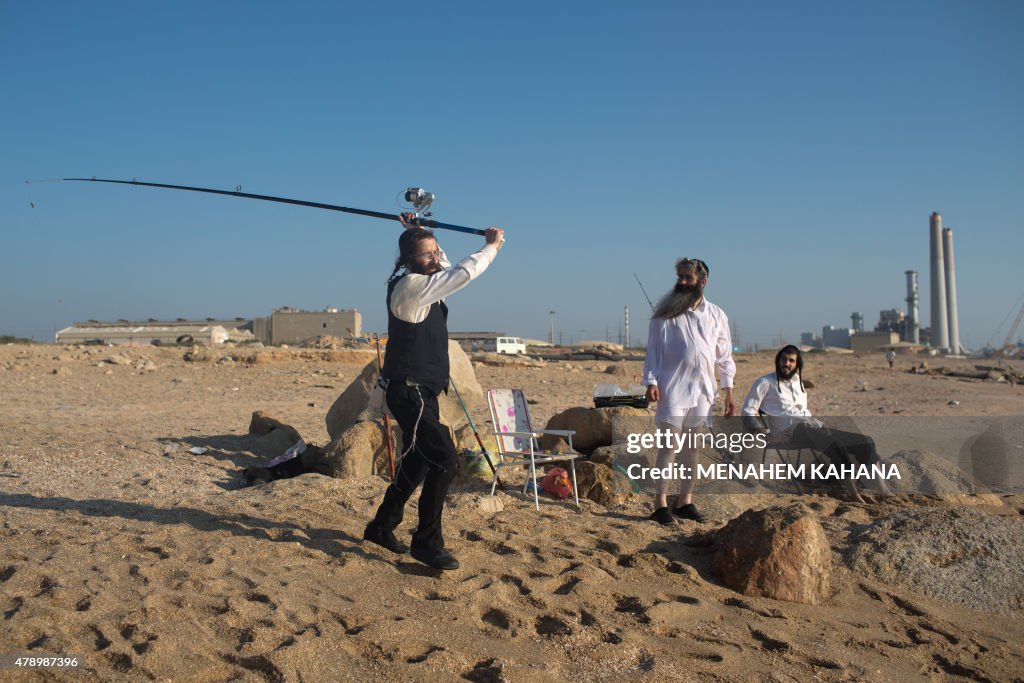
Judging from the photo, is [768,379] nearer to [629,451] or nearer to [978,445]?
[629,451]

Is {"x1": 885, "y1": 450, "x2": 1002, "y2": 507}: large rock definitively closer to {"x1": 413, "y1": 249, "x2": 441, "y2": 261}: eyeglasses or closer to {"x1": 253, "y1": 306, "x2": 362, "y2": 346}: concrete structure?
{"x1": 413, "y1": 249, "x2": 441, "y2": 261}: eyeglasses

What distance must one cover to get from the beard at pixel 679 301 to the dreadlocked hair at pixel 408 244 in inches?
74.5

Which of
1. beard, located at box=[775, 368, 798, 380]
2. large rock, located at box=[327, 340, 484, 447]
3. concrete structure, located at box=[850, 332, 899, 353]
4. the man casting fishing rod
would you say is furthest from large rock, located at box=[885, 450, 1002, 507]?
concrete structure, located at box=[850, 332, 899, 353]

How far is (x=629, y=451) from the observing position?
287 inches

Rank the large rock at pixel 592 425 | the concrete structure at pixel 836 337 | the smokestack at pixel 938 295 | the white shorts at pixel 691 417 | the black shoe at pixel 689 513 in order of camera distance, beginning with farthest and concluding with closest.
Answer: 1. the concrete structure at pixel 836 337
2. the smokestack at pixel 938 295
3. the large rock at pixel 592 425
4. the black shoe at pixel 689 513
5. the white shorts at pixel 691 417

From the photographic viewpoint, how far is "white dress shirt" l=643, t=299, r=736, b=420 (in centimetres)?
557

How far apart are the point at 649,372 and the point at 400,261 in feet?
6.66

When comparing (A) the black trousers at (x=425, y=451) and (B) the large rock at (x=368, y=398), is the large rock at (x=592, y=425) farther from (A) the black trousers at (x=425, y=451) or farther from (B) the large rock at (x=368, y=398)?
(A) the black trousers at (x=425, y=451)

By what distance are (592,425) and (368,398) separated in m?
2.34

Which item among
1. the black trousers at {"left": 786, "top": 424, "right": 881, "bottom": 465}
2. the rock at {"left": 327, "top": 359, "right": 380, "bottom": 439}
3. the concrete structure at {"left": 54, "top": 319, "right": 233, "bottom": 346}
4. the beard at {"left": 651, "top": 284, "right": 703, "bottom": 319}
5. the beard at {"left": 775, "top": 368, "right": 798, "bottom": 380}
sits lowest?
the black trousers at {"left": 786, "top": 424, "right": 881, "bottom": 465}

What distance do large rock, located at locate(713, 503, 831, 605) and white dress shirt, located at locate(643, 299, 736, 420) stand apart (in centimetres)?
111

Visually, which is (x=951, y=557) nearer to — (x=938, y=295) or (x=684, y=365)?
(x=684, y=365)

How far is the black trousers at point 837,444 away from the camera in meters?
6.57

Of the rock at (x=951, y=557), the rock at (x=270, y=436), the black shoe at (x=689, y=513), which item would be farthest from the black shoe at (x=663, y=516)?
the rock at (x=270, y=436)
